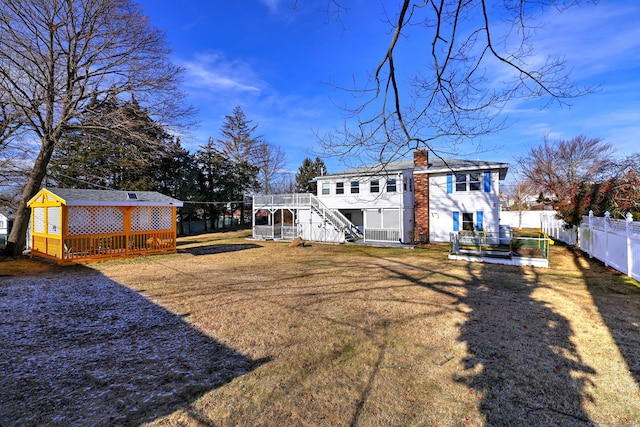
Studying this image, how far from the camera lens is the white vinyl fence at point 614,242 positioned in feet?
26.9

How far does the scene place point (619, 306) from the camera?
6.24m

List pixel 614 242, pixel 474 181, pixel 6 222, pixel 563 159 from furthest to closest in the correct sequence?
pixel 563 159
pixel 6 222
pixel 474 181
pixel 614 242

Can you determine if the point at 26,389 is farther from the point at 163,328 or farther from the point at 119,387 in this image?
the point at 163,328

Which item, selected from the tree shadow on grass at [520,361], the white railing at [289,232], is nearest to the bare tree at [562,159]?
the white railing at [289,232]

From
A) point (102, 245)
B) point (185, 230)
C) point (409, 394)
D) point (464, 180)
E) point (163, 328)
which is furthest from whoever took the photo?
point (185, 230)

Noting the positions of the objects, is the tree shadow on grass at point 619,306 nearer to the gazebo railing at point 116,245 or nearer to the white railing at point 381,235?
the white railing at point 381,235

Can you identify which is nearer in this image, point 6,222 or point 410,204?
point 410,204

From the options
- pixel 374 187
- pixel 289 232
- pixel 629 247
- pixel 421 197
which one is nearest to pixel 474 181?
pixel 421 197

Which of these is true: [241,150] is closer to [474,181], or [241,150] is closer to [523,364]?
[474,181]

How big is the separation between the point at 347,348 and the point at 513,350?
2312 millimetres

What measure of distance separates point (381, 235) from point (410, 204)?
276cm

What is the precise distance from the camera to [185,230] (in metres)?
31.5

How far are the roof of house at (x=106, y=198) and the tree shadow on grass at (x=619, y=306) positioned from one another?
1561cm

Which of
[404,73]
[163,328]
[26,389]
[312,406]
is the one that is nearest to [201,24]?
[404,73]
